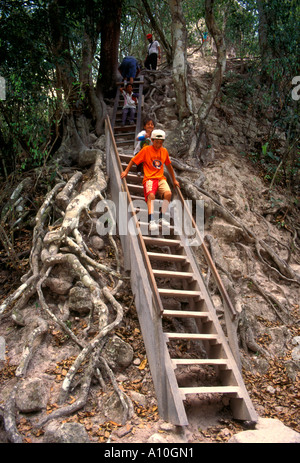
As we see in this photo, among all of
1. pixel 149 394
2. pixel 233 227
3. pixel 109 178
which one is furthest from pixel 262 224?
pixel 149 394

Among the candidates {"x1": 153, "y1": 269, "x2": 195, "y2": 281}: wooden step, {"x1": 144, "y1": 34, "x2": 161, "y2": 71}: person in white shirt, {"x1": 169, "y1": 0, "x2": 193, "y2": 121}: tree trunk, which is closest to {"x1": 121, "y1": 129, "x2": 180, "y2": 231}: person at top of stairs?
{"x1": 153, "y1": 269, "x2": 195, "y2": 281}: wooden step

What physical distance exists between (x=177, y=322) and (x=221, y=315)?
28.8 inches

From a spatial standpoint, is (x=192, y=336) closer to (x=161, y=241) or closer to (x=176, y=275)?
(x=176, y=275)

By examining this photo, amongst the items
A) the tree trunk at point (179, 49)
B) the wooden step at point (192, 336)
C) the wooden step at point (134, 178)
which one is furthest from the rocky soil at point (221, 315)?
the wooden step at point (134, 178)

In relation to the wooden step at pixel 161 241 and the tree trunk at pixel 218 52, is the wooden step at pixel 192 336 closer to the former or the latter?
the wooden step at pixel 161 241

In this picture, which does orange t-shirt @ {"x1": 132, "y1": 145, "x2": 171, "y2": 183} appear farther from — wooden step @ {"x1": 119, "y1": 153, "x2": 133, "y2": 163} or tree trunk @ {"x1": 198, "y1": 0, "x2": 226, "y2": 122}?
tree trunk @ {"x1": 198, "y1": 0, "x2": 226, "y2": 122}

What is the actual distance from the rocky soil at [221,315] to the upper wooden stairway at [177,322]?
9.2 inches

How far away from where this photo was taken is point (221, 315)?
5.61m

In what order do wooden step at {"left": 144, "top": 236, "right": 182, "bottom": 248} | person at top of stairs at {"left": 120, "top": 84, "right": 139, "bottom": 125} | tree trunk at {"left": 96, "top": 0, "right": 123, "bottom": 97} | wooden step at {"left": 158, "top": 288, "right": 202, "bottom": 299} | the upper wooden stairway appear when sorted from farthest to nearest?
tree trunk at {"left": 96, "top": 0, "right": 123, "bottom": 97} < person at top of stairs at {"left": 120, "top": 84, "right": 139, "bottom": 125} < wooden step at {"left": 144, "top": 236, "right": 182, "bottom": 248} < wooden step at {"left": 158, "top": 288, "right": 202, "bottom": 299} < the upper wooden stairway

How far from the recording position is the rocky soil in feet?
12.7

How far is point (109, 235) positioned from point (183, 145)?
3.26m

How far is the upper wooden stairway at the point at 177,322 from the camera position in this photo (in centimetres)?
412

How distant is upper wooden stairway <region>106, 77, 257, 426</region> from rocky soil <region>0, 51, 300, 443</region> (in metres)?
0.23
